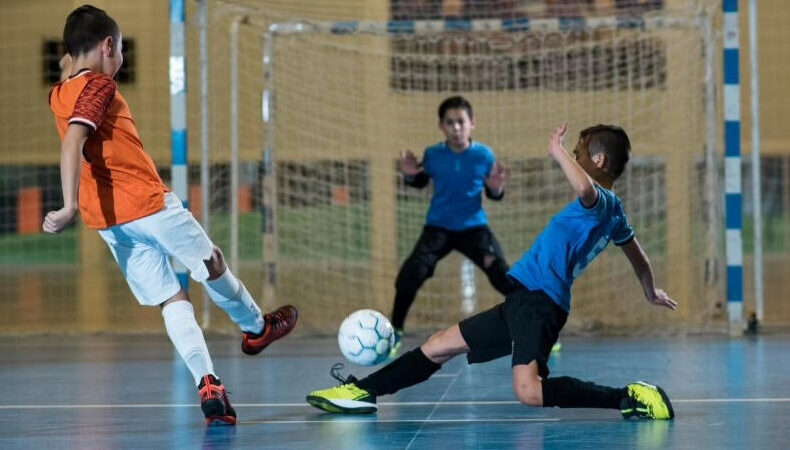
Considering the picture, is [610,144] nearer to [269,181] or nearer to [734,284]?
[734,284]

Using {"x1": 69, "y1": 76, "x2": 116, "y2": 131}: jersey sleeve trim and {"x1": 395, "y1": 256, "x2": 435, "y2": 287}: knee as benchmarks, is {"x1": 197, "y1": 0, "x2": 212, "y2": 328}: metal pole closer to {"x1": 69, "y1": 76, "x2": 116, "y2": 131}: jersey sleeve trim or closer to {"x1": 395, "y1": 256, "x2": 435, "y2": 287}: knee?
{"x1": 395, "y1": 256, "x2": 435, "y2": 287}: knee

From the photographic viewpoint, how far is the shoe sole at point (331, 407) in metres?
5.77

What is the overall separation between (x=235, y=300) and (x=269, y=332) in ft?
1.02

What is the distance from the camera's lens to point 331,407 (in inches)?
227

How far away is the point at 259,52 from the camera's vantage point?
1223 cm

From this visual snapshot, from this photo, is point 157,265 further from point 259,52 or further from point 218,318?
point 259,52

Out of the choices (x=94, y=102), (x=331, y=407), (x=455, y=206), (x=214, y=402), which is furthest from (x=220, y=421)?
(x=455, y=206)

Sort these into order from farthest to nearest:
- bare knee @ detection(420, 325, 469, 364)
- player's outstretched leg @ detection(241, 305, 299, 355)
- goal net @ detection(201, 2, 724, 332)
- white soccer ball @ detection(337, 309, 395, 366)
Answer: goal net @ detection(201, 2, 724, 332) → player's outstretched leg @ detection(241, 305, 299, 355) → white soccer ball @ detection(337, 309, 395, 366) → bare knee @ detection(420, 325, 469, 364)

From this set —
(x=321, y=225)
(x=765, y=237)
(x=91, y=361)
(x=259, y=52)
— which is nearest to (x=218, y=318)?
(x=321, y=225)

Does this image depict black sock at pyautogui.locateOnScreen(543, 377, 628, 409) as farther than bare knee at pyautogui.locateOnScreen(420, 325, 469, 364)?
No

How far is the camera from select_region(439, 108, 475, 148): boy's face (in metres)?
8.73

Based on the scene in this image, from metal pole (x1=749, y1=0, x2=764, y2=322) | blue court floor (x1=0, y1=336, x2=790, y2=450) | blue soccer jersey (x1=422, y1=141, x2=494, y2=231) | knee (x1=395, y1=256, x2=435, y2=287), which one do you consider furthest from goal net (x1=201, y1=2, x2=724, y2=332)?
blue court floor (x1=0, y1=336, x2=790, y2=450)

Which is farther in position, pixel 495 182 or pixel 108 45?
pixel 495 182

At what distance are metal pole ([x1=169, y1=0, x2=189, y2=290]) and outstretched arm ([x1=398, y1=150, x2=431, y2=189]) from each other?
155 cm
